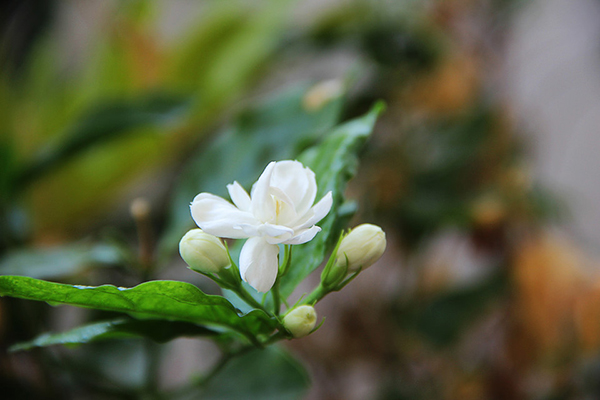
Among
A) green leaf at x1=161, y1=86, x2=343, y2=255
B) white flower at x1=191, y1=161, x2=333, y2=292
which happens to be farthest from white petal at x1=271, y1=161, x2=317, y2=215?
green leaf at x1=161, y1=86, x2=343, y2=255

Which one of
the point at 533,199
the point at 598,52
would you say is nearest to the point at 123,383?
the point at 533,199

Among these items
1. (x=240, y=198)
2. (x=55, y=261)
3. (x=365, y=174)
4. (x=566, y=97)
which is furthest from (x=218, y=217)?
(x=566, y=97)

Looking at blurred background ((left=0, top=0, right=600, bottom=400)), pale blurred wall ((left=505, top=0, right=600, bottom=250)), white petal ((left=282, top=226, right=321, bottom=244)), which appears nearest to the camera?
white petal ((left=282, top=226, right=321, bottom=244))

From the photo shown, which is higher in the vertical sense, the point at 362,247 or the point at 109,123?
the point at 109,123

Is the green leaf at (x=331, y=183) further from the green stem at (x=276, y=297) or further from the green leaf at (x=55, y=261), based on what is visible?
the green leaf at (x=55, y=261)

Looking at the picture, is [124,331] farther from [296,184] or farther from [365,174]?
[365,174]

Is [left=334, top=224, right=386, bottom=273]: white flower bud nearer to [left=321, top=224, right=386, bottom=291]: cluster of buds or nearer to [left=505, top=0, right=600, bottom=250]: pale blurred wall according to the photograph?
[left=321, top=224, right=386, bottom=291]: cluster of buds
